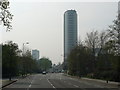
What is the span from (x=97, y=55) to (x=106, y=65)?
5.67 m

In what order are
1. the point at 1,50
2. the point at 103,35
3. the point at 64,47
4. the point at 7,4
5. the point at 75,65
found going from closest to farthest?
the point at 7,4 → the point at 1,50 → the point at 103,35 → the point at 75,65 → the point at 64,47

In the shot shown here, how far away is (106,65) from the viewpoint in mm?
68062

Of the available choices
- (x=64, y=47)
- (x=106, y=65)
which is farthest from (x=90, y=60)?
(x=64, y=47)

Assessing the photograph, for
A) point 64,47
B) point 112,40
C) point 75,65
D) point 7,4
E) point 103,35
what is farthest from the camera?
point 64,47

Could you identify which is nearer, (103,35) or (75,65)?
(103,35)

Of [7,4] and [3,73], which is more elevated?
[7,4]

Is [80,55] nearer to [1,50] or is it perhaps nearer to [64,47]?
[1,50]

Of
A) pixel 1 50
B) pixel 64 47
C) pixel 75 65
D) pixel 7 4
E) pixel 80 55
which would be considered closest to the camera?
pixel 7 4

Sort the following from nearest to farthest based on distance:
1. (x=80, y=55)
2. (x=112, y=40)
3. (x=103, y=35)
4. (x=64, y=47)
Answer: (x=112, y=40) → (x=103, y=35) → (x=80, y=55) → (x=64, y=47)

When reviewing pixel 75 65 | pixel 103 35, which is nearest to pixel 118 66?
pixel 103 35

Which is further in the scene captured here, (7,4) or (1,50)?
(1,50)

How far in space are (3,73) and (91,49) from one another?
69.1ft

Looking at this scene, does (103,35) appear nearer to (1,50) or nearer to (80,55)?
(80,55)

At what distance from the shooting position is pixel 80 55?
7819cm
